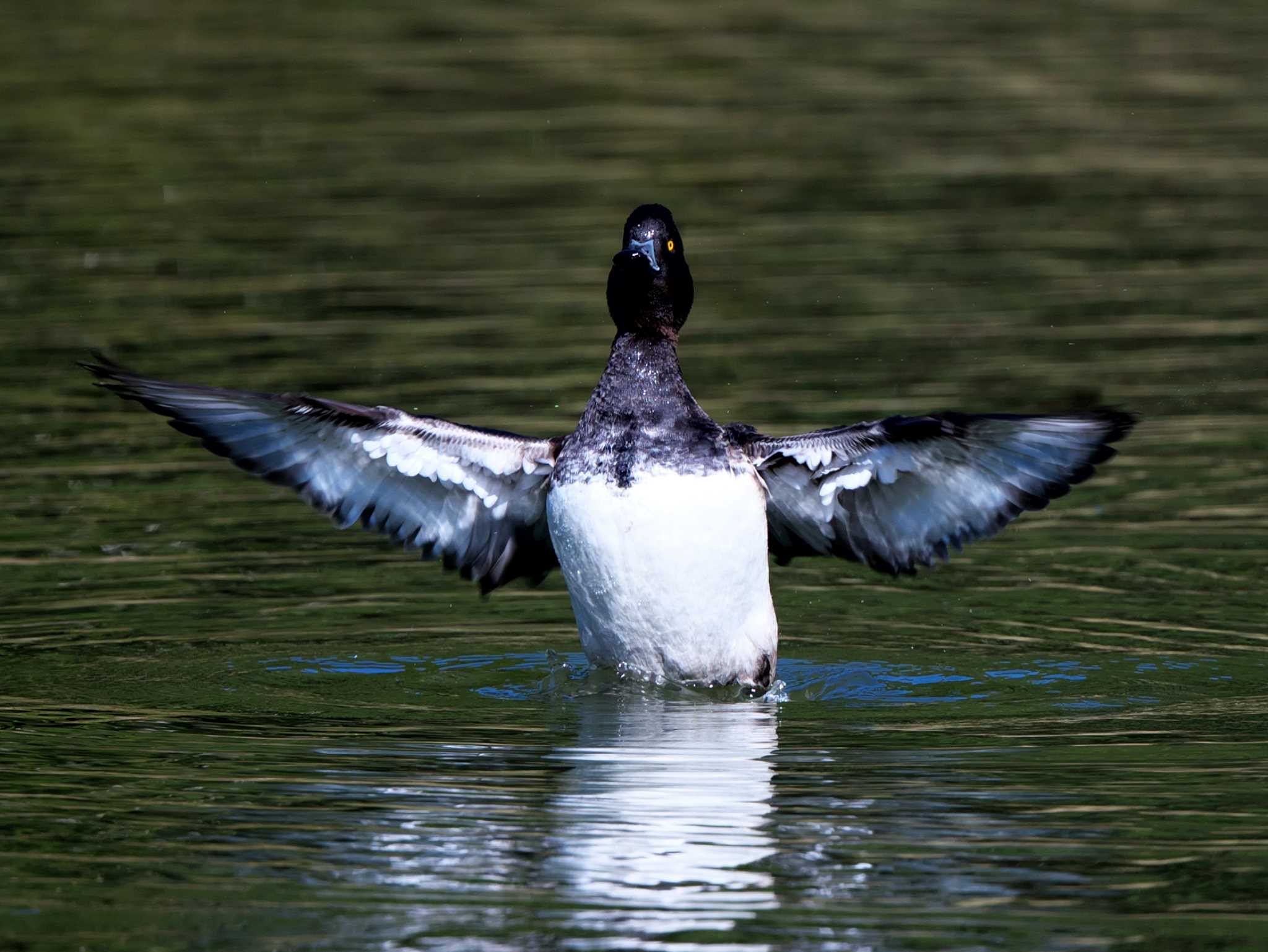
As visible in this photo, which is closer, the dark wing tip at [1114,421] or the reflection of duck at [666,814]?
the reflection of duck at [666,814]

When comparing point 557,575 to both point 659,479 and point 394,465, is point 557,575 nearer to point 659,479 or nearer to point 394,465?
point 394,465

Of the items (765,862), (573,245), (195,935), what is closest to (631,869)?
(765,862)

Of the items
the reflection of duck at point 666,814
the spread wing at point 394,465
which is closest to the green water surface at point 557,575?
the reflection of duck at point 666,814

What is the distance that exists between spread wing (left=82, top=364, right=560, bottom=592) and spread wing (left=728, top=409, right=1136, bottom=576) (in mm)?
1200

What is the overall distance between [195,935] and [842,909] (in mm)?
2059

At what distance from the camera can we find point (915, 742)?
9742 millimetres

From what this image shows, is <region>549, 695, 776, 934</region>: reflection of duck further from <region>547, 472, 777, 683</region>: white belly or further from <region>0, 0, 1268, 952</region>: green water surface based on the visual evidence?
<region>547, 472, 777, 683</region>: white belly

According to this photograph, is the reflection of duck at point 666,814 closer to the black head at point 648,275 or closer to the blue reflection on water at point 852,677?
the blue reflection on water at point 852,677

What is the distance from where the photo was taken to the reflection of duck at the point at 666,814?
754cm

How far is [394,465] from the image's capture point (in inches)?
441

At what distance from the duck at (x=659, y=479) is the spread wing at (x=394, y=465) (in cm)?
1

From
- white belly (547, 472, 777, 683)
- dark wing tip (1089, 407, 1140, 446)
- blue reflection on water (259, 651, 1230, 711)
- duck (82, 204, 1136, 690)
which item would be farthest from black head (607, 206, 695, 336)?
dark wing tip (1089, 407, 1140, 446)

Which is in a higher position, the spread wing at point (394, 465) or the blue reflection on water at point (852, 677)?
the spread wing at point (394, 465)

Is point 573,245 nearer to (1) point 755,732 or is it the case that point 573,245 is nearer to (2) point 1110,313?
(2) point 1110,313
